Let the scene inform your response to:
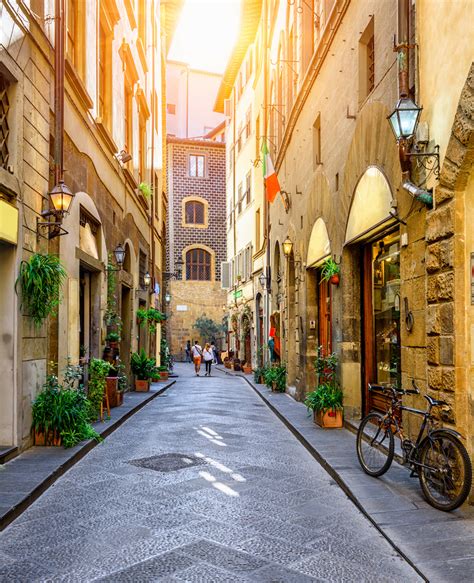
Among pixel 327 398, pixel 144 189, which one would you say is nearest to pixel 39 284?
pixel 327 398

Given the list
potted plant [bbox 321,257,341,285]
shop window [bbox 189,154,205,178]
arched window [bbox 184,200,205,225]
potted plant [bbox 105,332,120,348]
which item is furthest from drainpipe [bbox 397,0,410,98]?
shop window [bbox 189,154,205,178]

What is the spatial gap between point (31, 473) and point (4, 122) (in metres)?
3.93

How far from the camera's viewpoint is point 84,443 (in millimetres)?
7914

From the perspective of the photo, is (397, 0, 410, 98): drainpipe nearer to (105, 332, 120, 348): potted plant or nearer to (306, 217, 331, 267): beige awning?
(306, 217, 331, 267): beige awning

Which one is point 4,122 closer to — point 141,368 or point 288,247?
point 288,247

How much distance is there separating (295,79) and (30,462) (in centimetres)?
1257

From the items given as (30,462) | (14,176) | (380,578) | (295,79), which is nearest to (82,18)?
(14,176)

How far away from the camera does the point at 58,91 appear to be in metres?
8.59

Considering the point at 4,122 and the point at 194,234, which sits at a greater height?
the point at 194,234

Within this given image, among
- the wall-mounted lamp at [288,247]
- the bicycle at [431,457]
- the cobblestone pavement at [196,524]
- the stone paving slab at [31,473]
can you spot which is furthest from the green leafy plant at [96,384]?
the wall-mounted lamp at [288,247]

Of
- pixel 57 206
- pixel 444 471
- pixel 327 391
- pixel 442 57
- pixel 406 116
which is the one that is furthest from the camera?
pixel 327 391

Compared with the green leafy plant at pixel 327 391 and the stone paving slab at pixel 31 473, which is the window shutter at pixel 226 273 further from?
the stone paving slab at pixel 31 473

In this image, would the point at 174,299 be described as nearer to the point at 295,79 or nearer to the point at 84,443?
the point at 295,79

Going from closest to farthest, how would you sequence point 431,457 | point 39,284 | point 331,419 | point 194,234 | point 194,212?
point 431,457 < point 39,284 < point 331,419 < point 194,234 < point 194,212
